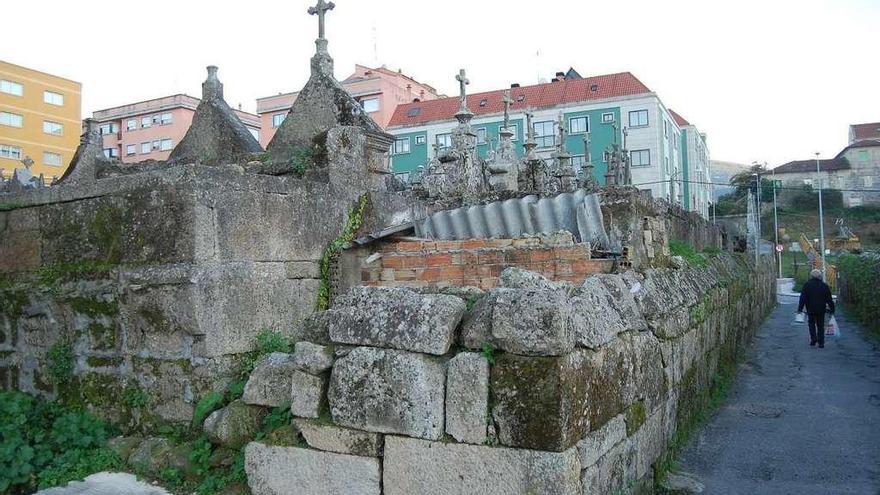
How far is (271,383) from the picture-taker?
361cm

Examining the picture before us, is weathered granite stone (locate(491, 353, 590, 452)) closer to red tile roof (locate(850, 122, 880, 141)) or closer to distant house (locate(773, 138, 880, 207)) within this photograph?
distant house (locate(773, 138, 880, 207))

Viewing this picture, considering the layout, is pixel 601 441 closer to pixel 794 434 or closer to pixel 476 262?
pixel 476 262

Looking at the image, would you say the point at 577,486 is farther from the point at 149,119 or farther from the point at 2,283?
the point at 149,119

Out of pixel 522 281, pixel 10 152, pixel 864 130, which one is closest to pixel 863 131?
pixel 864 130

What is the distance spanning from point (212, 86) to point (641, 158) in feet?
116

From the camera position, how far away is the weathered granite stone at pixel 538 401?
2.62 m

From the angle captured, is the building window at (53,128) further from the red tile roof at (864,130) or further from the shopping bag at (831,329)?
the red tile roof at (864,130)

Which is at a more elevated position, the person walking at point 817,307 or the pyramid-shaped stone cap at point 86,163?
the pyramid-shaped stone cap at point 86,163

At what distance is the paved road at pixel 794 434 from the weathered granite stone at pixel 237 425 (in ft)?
9.48

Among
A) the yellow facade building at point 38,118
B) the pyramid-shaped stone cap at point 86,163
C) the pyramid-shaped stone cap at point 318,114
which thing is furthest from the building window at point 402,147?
the pyramid-shaped stone cap at point 318,114

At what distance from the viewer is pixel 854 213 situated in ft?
185

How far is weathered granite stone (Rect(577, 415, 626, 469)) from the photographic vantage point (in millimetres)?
2785

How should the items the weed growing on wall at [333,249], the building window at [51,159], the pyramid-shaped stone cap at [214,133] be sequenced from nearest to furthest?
1. the weed growing on wall at [333,249]
2. the pyramid-shaped stone cap at [214,133]
3. the building window at [51,159]

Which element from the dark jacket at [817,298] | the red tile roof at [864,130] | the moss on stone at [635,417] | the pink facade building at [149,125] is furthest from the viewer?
the red tile roof at [864,130]
